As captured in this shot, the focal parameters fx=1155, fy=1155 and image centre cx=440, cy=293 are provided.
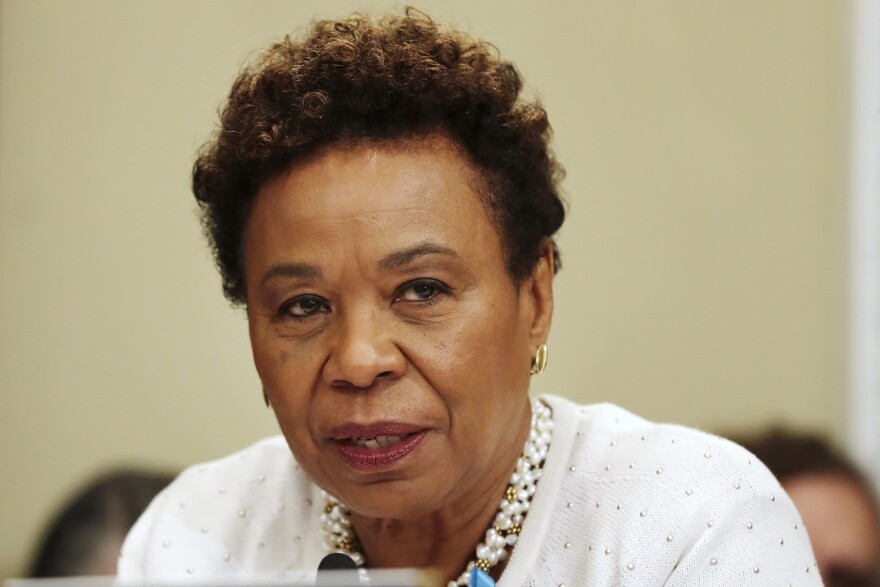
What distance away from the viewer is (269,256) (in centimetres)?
127

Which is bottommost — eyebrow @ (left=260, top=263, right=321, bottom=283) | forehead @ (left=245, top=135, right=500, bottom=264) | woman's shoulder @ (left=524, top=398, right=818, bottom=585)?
woman's shoulder @ (left=524, top=398, right=818, bottom=585)

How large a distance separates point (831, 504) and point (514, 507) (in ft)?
2.73

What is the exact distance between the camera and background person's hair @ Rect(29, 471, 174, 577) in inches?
86.4

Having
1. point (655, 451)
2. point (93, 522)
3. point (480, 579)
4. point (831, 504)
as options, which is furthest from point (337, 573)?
point (93, 522)

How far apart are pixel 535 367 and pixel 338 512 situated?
333 mm

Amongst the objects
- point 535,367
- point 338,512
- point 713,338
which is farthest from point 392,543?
point 713,338

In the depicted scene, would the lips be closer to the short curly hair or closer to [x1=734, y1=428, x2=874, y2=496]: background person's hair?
the short curly hair

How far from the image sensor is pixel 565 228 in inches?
96.8

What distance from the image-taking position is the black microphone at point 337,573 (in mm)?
753

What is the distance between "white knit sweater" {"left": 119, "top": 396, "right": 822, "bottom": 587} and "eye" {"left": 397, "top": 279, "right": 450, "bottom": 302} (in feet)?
0.97

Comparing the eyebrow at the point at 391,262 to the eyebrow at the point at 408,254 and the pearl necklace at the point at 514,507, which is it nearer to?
the eyebrow at the point at 408,254

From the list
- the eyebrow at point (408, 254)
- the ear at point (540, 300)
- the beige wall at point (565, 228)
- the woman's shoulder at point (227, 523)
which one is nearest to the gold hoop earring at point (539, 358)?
the ear at point (540, 300)

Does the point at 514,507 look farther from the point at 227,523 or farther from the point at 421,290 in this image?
the point at 227,523

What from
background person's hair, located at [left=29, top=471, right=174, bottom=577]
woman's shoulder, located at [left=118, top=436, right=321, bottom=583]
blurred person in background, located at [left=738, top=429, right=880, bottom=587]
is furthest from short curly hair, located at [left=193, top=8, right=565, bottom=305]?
background person's hair, located at [left=29, top=471, right=174, bottom=577]
